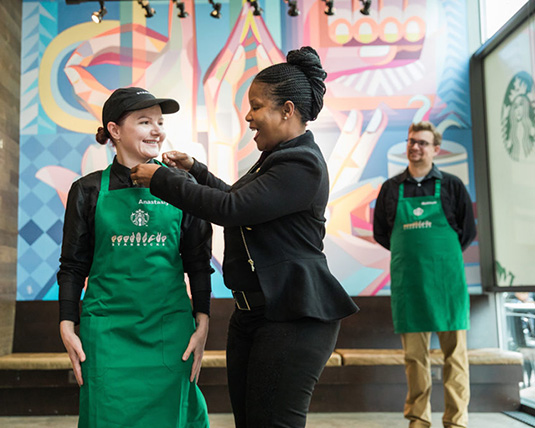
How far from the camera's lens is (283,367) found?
5.24 ft

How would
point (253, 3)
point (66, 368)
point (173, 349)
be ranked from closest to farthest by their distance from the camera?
1. point (173, 349)
2. point (66, 368)
3. point (253, 3)

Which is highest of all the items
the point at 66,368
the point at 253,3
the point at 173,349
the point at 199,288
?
the point at 253,3

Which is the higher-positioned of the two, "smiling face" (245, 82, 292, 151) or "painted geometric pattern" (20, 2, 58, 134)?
"painted geometric pattern" (20, 2, 58, 134)

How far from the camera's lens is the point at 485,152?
5.23 metres

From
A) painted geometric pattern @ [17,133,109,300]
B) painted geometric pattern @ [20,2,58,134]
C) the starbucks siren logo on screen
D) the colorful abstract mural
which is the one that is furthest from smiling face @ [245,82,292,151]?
painted geometric pattern @ [20,2,58,134]

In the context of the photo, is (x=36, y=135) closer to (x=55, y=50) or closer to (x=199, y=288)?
(x=55, y=50)

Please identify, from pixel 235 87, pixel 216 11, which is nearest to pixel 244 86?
pixel 235 87

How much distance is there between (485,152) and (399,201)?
1.64 meters

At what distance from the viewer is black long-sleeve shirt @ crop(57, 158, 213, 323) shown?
1989mm

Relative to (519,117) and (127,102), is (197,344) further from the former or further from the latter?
(519,117)

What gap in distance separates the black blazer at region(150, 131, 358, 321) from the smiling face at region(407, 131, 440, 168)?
241 centimetres

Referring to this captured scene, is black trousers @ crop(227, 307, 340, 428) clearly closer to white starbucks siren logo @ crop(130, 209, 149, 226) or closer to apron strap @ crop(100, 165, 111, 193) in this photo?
white starbucks siren logo @ crop(130, 209, 149, 226)

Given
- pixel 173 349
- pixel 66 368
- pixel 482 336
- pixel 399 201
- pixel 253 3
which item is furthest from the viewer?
pixel 482 336

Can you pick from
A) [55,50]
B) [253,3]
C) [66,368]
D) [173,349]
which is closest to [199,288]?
[173,349]
